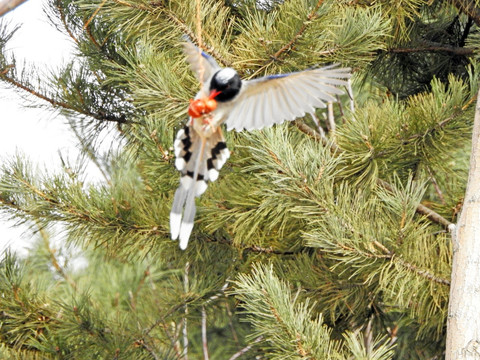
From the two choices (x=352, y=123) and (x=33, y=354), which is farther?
(x=33, y=354)

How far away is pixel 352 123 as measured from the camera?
6.42ft

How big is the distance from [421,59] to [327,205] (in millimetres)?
1001

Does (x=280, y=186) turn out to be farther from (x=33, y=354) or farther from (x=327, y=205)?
(x=33, y=354)

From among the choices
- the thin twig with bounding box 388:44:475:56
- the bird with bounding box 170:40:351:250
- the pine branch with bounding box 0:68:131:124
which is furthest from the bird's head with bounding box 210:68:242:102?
the thin twig with bounding box 388:44:475:56

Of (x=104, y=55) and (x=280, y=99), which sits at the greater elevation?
(x=104, y=55)

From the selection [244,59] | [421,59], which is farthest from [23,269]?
[421,59]

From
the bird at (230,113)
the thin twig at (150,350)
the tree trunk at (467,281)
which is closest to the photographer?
the bird at (230,113)

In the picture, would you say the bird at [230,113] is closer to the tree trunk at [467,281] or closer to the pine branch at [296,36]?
the pine branch at [296,36]

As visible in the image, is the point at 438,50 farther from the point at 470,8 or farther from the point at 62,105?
the point at 62,105

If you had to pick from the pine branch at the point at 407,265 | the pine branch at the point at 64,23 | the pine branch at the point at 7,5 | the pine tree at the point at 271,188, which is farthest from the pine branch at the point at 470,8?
the pine branch at the point at 7,5

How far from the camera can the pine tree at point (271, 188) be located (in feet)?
5.78

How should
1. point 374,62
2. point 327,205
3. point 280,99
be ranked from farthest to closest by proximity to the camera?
1. point 374,62
2. point 327,205
3. point 280,99

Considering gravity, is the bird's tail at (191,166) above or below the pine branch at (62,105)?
below

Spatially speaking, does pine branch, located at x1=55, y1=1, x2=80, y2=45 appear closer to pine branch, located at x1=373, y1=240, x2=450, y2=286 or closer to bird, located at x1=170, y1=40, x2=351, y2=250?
bird, located at x1=170, y1=40, x2=351, y2=250
